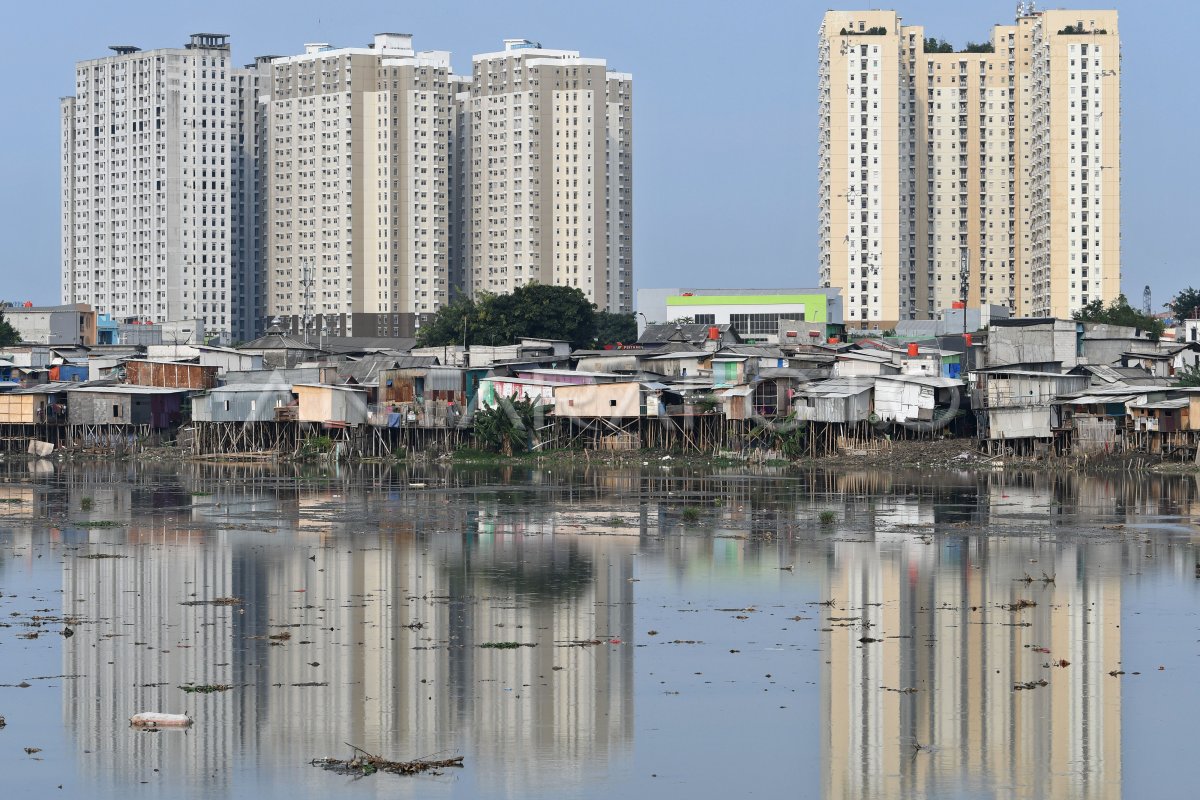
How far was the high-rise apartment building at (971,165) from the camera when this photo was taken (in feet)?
323

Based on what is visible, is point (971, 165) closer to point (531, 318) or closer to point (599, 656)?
point (531, 318)

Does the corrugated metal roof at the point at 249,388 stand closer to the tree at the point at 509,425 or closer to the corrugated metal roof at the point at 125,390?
the corrugated metal roof at the point at 125,390

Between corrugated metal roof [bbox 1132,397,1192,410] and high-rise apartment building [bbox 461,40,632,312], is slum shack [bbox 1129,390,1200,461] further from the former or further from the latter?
high-rise apartment building [bbox 461,40,632,312]

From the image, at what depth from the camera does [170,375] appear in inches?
2392

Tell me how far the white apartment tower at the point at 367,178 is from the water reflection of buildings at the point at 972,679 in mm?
92761

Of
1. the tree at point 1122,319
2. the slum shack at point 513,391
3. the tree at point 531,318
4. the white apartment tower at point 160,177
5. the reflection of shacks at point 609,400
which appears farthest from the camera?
the white apartment tower at point 160,177

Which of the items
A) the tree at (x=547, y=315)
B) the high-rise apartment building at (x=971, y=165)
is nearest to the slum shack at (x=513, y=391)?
the tree at (x=547, y=315)

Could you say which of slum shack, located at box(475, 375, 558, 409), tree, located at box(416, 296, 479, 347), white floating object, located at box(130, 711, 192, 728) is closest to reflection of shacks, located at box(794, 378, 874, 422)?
slum shack, located at box(475, 375, 558, 409)

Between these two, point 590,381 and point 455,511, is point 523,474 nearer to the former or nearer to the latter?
point 590,381

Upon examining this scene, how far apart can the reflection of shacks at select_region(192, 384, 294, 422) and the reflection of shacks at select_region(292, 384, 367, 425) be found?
66cm

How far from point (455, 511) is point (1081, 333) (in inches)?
1260

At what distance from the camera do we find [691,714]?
1577cm

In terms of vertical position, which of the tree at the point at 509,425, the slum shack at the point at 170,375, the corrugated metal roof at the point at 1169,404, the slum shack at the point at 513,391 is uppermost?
the slum shack at the point at 170,375

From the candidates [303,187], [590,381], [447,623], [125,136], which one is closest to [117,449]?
[590,381]
